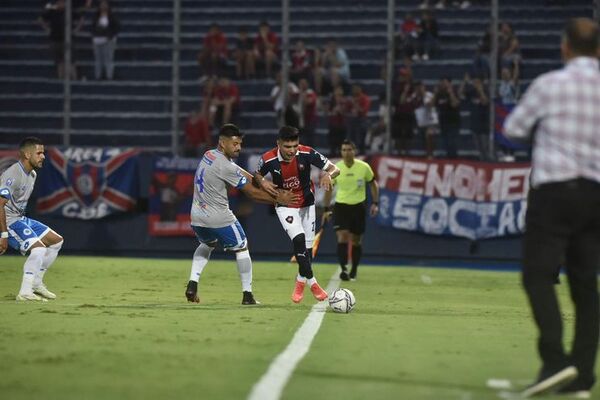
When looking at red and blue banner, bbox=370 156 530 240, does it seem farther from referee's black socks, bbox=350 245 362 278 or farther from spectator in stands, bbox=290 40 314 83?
referee's black socks, bbox=350 245 362 278

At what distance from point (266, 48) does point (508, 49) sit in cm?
514

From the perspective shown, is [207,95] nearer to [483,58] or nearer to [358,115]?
[358,115]

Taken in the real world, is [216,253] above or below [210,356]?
below

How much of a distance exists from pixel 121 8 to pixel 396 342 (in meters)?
22.5

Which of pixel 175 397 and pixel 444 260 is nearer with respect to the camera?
pixel 175 397

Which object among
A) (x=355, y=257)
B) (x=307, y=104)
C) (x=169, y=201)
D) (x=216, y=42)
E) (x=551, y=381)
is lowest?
(x=169, y=201)

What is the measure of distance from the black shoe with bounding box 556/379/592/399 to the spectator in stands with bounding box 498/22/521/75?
62.6 feet

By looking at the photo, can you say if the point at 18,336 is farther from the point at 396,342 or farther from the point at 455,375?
the point at 455,375

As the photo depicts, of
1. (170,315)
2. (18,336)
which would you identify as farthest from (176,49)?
(18,336)

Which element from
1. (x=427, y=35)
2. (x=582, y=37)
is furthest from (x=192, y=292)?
(x=427, y=35)

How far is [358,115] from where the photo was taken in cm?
2700

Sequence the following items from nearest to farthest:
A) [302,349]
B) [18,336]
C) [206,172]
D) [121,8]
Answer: [302,349] < [18,336] < [206,172] < [121,8]

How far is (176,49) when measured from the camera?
26984mm

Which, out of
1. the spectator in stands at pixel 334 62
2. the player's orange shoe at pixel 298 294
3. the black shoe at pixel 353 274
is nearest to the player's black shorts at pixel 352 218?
the black shoe at pixel 353 274
